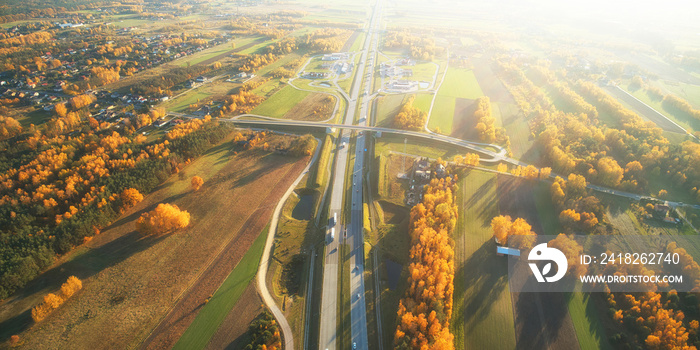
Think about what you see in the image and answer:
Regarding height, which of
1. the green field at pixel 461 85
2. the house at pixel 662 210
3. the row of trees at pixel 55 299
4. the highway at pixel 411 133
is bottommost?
the row of trees at pixel 55 299

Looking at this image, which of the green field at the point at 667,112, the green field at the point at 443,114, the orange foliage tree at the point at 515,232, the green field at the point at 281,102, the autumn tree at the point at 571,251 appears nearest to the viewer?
the autumn tree at the point at 571,251

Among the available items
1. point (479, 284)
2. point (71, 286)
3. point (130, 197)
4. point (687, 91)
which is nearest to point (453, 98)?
point (479, 284)

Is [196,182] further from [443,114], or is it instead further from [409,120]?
[443,114]

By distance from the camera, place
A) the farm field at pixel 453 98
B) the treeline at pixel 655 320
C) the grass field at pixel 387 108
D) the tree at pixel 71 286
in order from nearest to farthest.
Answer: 1. the treeline at pixel 655 320
2. the tree at pixel 71 286
3. the farm field at pixel 453 98
4. the grass field at pixel 387 108

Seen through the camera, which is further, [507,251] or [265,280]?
[507,251]

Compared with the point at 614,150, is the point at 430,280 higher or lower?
lower

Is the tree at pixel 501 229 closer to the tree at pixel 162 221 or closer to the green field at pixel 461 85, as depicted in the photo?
the tree at pixel 162 221

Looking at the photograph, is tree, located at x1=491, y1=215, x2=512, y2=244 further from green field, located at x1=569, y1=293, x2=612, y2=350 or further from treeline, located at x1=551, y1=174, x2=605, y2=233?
treeline, located at x1=551, y1=174, x2=605, y2=233

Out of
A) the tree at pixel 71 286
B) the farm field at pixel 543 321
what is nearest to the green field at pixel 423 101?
the farm field at pixel 543 321
